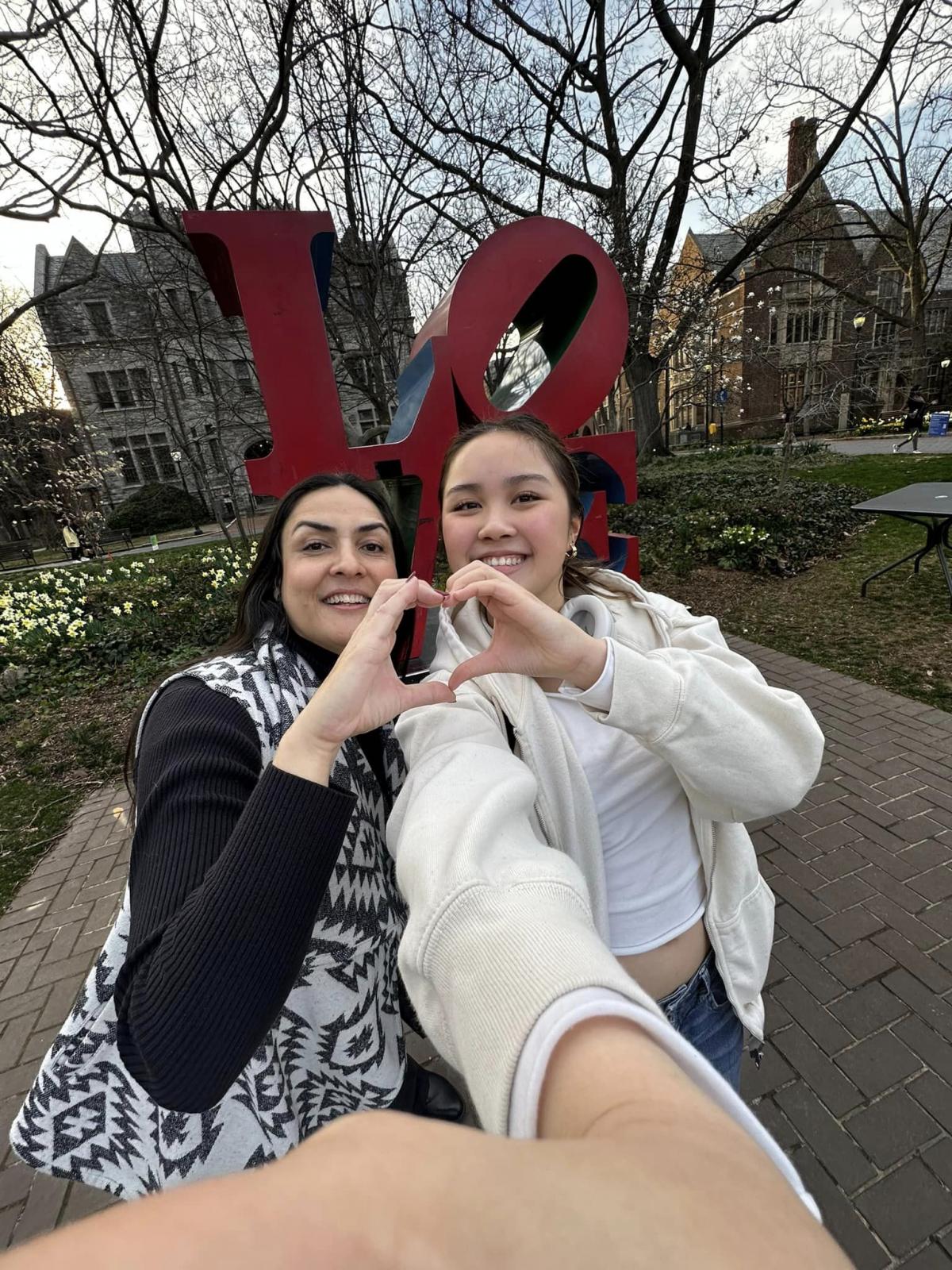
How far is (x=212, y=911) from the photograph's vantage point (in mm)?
873

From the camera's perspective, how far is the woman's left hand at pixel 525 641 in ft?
3.71

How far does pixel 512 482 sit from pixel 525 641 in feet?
1.63

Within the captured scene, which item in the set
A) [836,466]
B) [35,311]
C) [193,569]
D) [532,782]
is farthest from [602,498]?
[35,311]

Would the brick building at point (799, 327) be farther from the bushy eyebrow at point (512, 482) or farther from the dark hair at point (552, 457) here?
the bushy eyebrow at point (512, 482)

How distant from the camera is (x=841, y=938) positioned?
247cm

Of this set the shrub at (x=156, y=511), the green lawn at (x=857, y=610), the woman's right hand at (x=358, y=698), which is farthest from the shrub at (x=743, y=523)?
the shrub at (x=156, y=511)

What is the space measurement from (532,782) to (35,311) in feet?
80.3

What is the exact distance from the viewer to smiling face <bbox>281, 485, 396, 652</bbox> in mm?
1465

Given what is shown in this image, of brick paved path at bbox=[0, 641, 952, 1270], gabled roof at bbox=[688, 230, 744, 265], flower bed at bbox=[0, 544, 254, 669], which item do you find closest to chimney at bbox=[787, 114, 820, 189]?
gabled roof at bbox=[688, 230, 744, 265]

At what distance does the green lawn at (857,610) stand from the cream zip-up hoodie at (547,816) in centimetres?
418

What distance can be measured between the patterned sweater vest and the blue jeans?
29.7 inches

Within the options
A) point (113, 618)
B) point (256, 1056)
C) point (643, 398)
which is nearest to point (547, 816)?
point (256, 1056)

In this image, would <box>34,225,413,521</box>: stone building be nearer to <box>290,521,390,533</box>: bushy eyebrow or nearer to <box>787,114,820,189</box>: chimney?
<box>290,521,390,533</box>: bushy eyebrow

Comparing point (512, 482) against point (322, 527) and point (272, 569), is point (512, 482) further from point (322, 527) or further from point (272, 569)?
point (272, 569)
